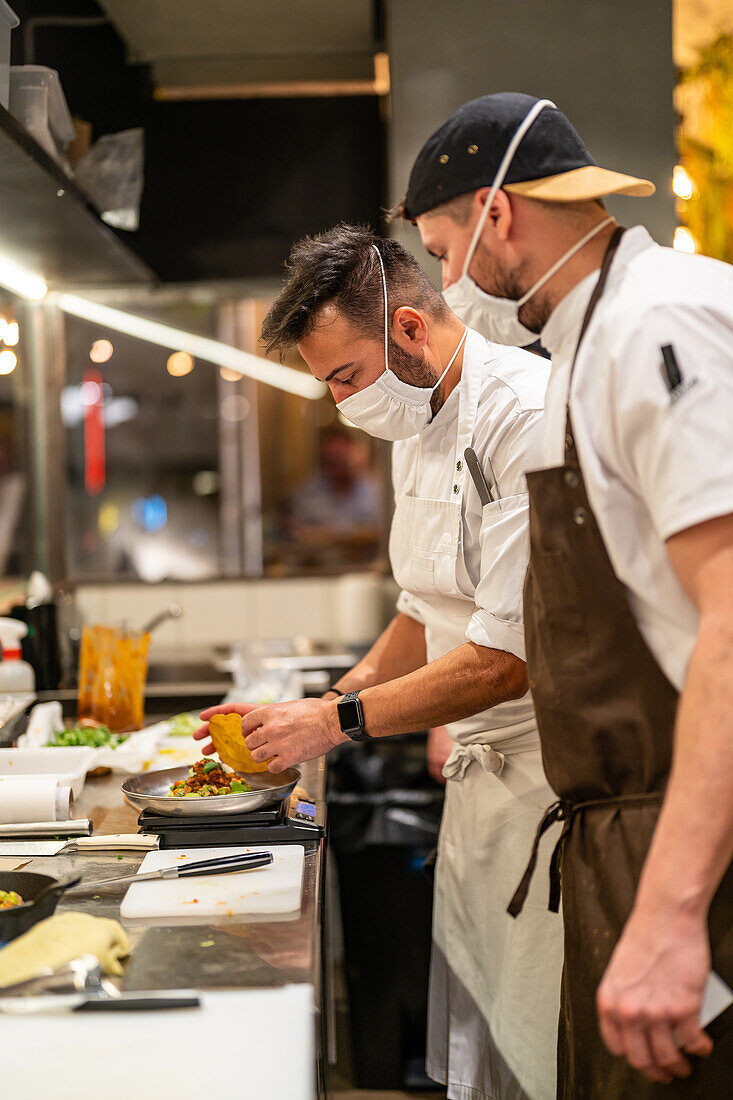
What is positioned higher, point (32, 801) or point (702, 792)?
point (702, 792)

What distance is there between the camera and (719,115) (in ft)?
12.4

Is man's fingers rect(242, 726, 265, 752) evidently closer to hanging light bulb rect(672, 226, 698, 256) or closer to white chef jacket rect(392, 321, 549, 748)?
white chef jacket rect(392, 321, 549, 748)

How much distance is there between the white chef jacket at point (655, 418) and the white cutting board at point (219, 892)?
0.59 meters

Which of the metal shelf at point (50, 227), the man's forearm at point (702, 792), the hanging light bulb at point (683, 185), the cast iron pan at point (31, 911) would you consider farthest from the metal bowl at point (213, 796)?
the hanging light bulb at point (683, 185)

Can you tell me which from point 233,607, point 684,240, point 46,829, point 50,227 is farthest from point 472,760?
point 233,607

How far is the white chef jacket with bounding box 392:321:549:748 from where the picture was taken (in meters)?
1.55

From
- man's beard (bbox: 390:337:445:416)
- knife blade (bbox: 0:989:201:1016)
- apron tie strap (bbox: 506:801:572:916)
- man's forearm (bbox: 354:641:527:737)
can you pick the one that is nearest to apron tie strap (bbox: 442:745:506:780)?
man's forearm (bbox: 354:641:527:737)

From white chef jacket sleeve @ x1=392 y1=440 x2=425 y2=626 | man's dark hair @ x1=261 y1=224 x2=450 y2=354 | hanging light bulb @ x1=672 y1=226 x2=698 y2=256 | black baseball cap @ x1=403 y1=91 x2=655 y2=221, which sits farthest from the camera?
Answer: hanging light bulb @ x1=672 y1=226 x2=698 y2=256

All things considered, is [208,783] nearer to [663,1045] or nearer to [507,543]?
[507,543]

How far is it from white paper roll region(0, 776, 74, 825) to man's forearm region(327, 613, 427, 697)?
654 mm

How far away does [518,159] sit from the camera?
1.18 metres

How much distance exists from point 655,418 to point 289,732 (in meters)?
0.87

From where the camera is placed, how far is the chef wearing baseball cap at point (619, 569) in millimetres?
945

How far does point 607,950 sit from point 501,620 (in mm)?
514
